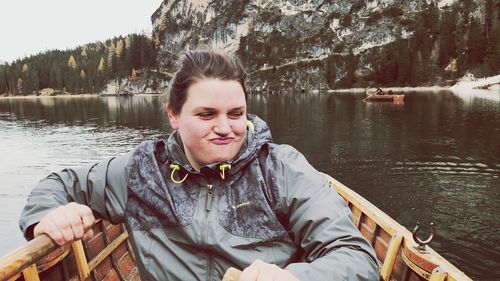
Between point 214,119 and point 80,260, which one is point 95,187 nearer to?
point 214,119

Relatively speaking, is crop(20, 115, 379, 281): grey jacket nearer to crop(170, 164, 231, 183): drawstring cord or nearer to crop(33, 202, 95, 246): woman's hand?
crop(170, 164, 231, 183): drawstring cord

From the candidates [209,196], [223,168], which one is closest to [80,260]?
[209,196]

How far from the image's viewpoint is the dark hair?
3.05 meters

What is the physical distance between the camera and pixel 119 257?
6.03 metres

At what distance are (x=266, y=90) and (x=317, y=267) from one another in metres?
181

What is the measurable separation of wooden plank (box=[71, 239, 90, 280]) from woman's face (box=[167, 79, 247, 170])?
255 cm

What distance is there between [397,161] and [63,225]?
76.8 feet

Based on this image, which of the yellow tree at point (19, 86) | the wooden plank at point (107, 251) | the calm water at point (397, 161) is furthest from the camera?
the yellow tree at point (19, 86)

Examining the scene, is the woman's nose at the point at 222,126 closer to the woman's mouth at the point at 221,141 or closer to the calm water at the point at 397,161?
the woman's mouth at the point at 221,141

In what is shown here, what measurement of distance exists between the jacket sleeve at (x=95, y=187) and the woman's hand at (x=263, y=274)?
1836 millimetres

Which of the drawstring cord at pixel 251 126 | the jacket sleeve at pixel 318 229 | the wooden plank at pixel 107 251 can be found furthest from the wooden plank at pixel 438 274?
the wooden plank at pixel 107 251

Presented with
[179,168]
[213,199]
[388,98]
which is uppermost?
[179,168]

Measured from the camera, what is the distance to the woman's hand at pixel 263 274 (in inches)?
75.9

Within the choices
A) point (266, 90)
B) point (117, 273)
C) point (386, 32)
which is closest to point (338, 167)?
point (117, 273)
